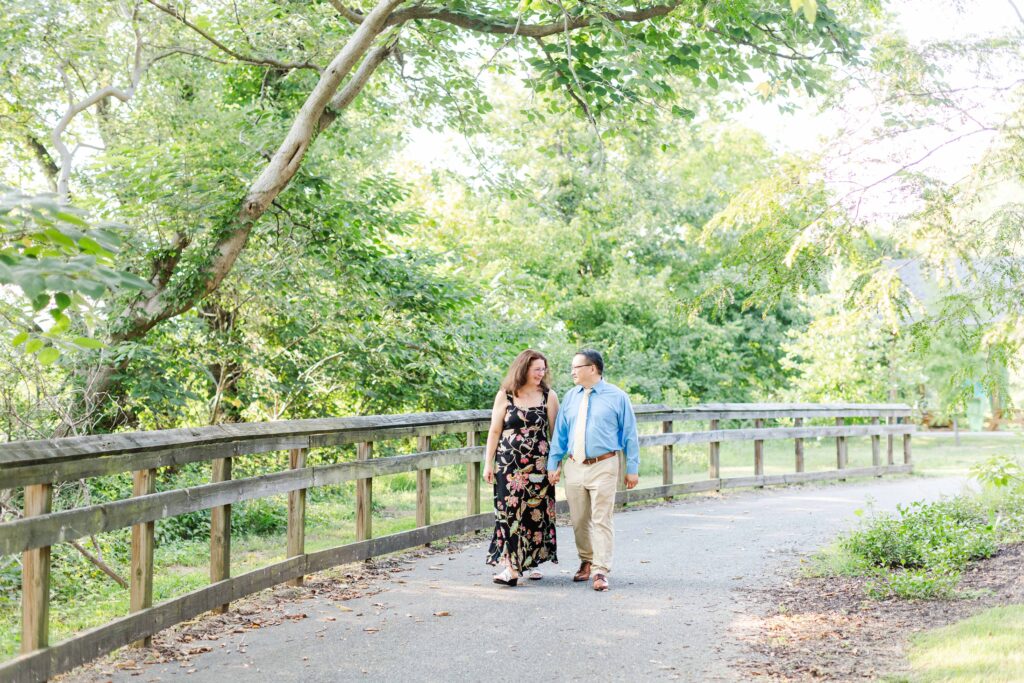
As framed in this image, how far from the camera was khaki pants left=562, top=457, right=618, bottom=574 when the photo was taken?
7.51m

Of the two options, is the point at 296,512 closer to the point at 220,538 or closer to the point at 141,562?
the point at 220,538

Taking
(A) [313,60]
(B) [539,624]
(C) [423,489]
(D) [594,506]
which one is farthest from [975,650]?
(A) [313,60]

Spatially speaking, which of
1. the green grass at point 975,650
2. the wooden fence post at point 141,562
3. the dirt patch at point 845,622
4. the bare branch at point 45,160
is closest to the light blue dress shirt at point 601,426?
the dirt patch at point 845,622

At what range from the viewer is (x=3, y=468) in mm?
4371

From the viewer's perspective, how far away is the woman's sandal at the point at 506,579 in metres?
7.53

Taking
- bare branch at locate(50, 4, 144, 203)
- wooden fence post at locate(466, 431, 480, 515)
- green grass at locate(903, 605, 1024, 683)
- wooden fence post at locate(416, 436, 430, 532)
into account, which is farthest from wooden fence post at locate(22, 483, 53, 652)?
bare branch at locate(50, 4, 144, 203)

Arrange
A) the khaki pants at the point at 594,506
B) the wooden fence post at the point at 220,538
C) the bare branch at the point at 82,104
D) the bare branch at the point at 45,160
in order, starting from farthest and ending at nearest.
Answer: the bare branch at the point at 45,160 < the bare branch at the point at 82,104 < the khaki pants at the point at 594,506 < the wooden fence post at the point at 220,538

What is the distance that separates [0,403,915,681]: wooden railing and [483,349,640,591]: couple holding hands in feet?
3.78

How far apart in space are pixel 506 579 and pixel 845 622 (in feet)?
8.29

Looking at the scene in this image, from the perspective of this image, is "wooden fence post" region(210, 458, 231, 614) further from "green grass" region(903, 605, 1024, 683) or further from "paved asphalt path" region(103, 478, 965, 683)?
"green grass" region(903, 605, 1024, 683)

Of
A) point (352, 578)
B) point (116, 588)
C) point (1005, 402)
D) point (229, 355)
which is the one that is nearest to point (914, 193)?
point (1005, 402)

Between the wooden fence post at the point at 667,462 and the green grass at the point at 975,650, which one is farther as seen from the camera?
the wooden fence post at the point at 667,462

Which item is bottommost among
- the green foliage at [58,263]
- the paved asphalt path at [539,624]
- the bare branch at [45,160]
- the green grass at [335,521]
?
the green grass at [335,521]

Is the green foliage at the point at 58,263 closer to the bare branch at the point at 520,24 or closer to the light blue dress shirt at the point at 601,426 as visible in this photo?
the light blue dress shirt at the point at 601,426
